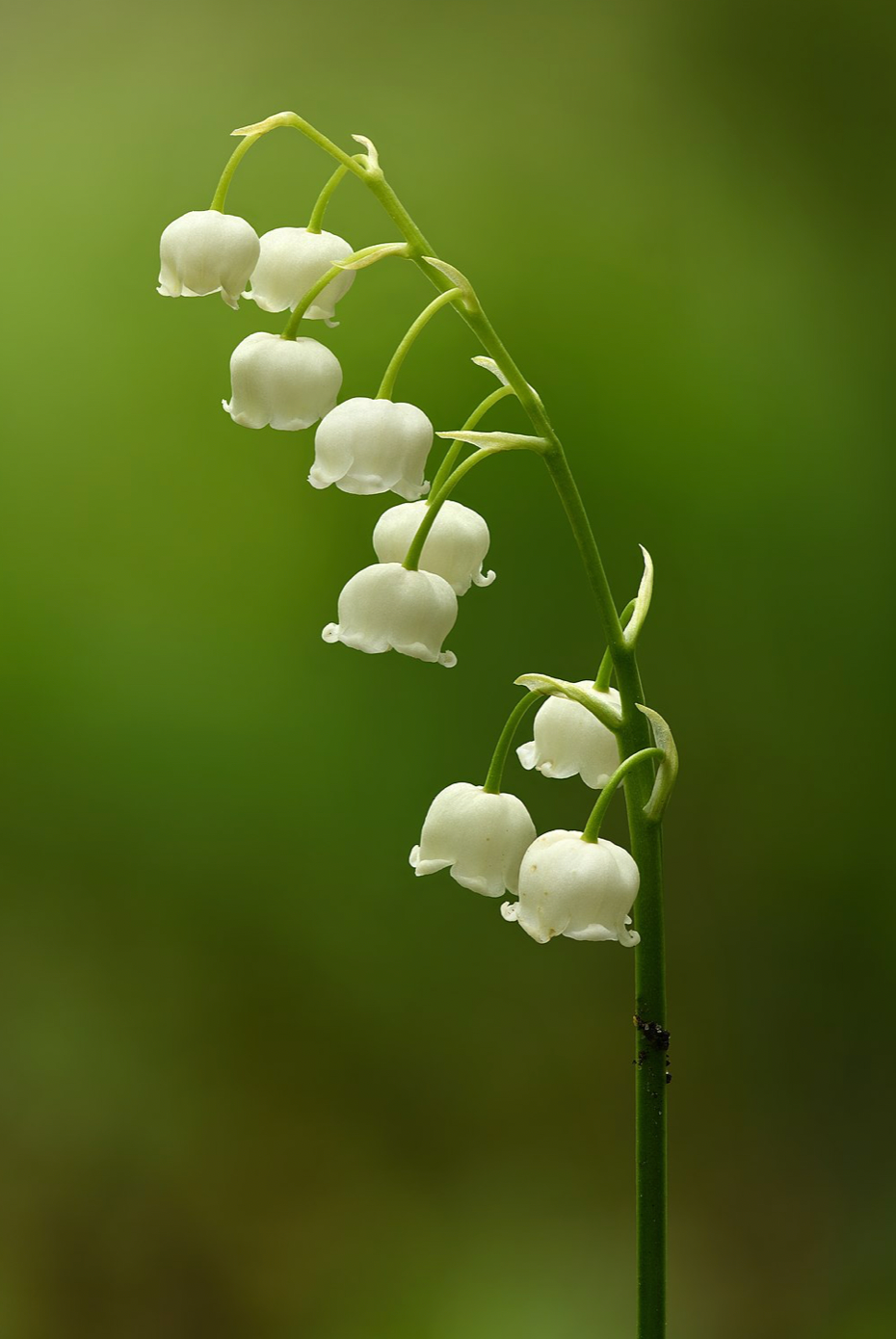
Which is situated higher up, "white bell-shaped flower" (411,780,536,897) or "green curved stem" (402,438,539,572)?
"green curved stem" (402,438,539,572)

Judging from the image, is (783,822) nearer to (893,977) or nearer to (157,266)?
(893,977)

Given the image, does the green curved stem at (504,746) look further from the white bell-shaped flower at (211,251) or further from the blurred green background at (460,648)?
the blurred green background at (460,648)

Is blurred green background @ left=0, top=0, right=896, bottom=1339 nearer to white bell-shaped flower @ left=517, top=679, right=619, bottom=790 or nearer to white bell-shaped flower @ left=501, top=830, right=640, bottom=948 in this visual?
white bell-shaped flower @ left=517, top=679, right=619, bottom=790

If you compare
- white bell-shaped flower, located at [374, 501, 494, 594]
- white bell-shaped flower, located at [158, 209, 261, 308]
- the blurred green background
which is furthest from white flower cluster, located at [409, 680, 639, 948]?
the blurred green background

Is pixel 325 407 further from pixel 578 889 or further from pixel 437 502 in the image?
pixel 578 889

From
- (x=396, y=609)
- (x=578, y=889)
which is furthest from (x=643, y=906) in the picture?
(x=396, y=609)

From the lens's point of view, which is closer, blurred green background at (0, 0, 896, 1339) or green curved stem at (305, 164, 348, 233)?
green curved stem at (305, 164, 348, 233)

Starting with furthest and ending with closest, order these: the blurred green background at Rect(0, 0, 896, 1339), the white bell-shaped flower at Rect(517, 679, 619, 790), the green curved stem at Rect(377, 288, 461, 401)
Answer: the blurred green background at Rect(0, 0, 896, 1339) → the white bell-shaped flower at Rect(517, 679, 619, 790) → the green curved stem at Rect(377, 288, 461, 401)
